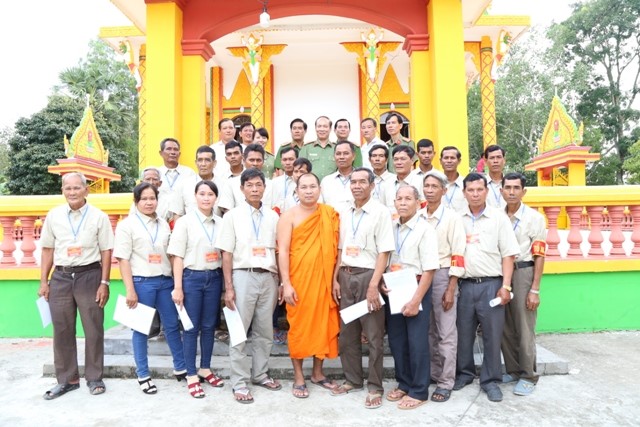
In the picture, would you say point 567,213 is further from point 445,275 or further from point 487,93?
point 487,93

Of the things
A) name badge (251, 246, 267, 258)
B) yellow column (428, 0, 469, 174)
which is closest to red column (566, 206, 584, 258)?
yellow column (428, 0, 469, 174)

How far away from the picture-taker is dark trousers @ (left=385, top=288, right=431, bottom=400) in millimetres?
3455

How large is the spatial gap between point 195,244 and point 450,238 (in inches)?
77.1

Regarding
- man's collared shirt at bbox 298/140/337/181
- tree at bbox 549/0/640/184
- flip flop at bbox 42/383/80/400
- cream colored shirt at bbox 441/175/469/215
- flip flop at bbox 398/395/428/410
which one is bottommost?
flip flop at bbox 398/395/428/410

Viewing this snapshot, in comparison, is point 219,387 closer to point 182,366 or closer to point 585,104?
point 182,366

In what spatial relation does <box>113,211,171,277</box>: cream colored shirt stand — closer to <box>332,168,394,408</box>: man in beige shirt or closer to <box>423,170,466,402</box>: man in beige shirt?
<box>332,168,394,408</box>: man in beige shirt

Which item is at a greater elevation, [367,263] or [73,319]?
[367,263]

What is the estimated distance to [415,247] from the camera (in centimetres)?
348

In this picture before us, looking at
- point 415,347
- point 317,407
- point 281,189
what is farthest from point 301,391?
point 281,189

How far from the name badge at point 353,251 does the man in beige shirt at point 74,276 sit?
1.93 metres

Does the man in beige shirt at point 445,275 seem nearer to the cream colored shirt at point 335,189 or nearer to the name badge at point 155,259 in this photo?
the cream colored shirt at point 335,189

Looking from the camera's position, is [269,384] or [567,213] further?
[567,213]

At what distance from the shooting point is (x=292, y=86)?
1152 centimetres

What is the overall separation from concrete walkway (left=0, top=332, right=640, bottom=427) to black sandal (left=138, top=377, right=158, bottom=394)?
0.17 feet
